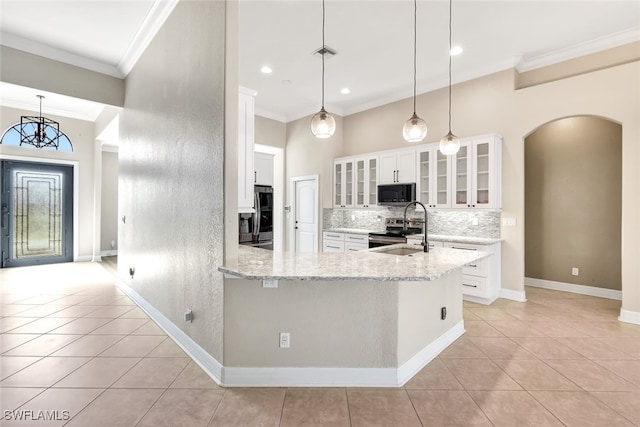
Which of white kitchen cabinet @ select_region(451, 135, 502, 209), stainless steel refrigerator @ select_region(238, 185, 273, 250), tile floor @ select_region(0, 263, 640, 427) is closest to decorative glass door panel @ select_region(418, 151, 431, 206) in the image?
white kitchen cabinet @ select_region(451, 135, 502, 209)

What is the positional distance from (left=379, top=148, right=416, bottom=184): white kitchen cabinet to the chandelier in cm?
636

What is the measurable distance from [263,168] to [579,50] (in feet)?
18.8

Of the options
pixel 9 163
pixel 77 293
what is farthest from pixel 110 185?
pixel 77 293

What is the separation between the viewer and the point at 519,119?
4.38 metres

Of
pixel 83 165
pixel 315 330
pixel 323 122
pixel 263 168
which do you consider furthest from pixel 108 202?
pixel 315 330

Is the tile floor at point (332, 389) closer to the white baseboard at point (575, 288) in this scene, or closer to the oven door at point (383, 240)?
the white baseboard at point (575, 288)

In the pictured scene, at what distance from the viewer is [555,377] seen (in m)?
2.42

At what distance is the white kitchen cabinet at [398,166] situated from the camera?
5.22 metres

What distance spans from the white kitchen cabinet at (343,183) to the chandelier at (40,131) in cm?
557

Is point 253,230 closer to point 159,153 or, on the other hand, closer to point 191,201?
point 159,153

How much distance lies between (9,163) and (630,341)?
10.1 meters

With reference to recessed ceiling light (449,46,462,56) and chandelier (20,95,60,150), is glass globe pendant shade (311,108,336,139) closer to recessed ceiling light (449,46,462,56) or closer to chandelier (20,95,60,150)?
recessed ceiling light (449,46,462,56)

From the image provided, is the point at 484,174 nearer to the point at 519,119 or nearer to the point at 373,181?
the point at 519,119

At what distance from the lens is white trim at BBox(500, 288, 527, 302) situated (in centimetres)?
438
